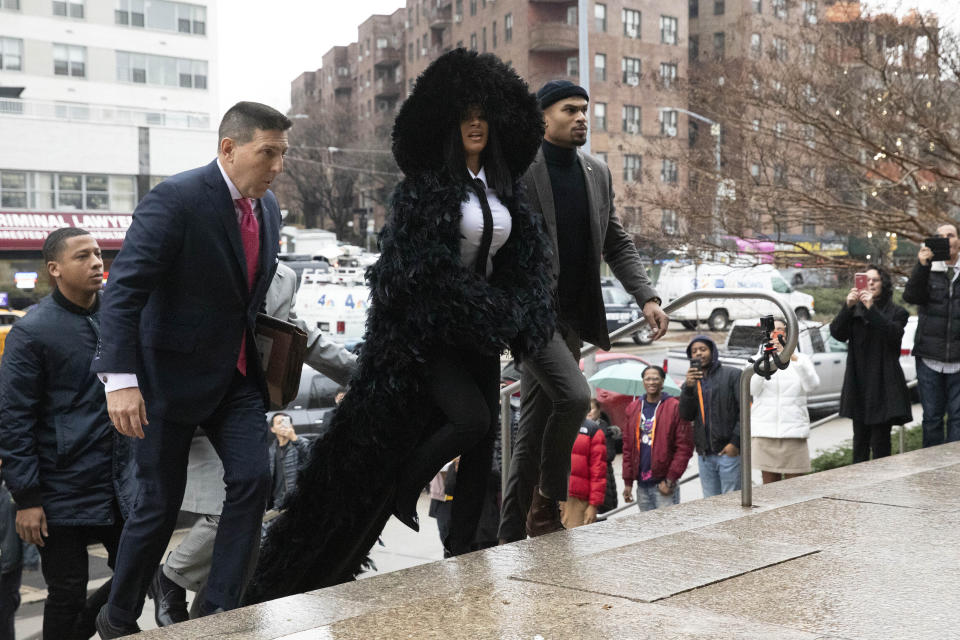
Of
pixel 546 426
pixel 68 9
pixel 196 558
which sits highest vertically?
pixel 68 9

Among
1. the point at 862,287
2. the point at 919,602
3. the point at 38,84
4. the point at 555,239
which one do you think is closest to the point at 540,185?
the point at 555,239

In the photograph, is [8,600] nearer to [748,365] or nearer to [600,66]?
[748,365]

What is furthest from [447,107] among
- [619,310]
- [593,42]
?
[593,42]

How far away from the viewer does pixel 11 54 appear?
56.6m

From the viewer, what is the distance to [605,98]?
55250 mm

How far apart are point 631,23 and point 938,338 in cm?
4718

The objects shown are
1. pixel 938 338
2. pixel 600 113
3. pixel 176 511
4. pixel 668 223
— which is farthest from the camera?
pixel 600 113

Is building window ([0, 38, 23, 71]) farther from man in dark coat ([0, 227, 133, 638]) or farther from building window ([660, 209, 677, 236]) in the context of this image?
man in dark coat ([0, 227, 133, 638])

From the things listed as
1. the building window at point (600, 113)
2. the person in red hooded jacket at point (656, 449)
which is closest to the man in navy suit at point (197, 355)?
the person in red hooded jacket at point (656, 449)

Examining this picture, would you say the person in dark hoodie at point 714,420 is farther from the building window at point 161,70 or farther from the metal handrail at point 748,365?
the building window at point 161,70

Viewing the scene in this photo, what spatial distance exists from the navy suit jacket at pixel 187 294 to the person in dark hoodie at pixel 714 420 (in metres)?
6.69

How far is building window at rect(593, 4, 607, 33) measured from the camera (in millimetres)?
53844

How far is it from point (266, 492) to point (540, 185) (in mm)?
1736

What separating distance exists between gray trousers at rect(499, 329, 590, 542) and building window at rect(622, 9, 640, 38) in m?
49.5
